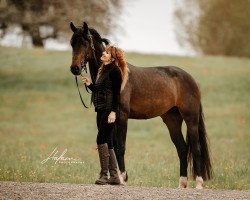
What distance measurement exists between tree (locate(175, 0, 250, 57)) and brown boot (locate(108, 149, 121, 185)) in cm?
3790

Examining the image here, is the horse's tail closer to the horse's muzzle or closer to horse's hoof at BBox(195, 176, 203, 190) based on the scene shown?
horse's hoof at BBox(195, 176, 203, 190)

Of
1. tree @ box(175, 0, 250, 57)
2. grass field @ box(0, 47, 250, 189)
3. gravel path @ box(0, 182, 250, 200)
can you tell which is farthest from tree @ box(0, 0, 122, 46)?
gravel path @ box(0, 182, 250, 200)

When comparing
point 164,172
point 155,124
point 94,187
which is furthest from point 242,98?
point 94,187

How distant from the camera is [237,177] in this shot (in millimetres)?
12445

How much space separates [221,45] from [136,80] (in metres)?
38.7

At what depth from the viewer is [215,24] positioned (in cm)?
4725

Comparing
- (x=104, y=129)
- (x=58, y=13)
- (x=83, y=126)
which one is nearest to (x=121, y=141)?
(x=104, y=129)

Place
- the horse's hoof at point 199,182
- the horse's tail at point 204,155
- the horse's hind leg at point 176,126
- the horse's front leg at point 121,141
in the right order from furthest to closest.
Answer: the horse's hind leg at point 176,126 < the horse's tail at point 204,155 < the horse's hoof at point 199,182 < the horse's front leg at point 121,141

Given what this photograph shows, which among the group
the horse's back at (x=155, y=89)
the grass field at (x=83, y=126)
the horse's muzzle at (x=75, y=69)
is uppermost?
the horse's muzzle at (x=75, y=69)

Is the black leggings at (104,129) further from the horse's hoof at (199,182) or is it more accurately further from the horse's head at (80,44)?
the horse's hoof at (199,182)

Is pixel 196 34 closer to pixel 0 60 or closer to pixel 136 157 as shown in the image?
pixel 0 60

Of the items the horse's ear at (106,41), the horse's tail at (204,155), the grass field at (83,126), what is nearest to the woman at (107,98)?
the horse's ear at (106,41)

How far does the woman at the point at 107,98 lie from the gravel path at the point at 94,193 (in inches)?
19.0

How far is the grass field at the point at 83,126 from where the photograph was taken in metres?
12.6
